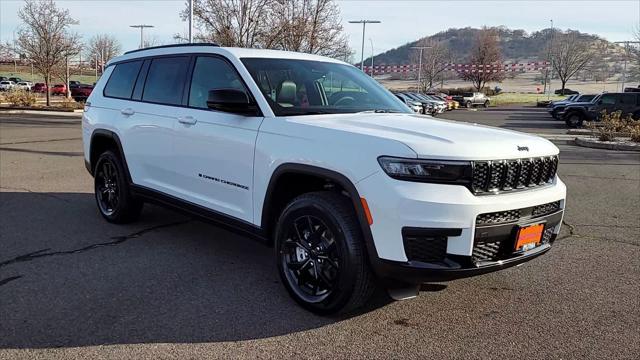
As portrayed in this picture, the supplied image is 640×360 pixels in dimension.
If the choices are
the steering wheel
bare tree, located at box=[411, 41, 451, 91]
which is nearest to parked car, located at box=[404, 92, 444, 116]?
the steering wheel

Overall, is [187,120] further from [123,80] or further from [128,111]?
[123,80]

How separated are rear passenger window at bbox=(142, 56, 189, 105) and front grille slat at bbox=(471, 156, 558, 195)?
2811 millimetres

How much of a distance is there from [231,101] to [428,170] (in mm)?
1580

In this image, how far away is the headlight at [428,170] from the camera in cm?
321

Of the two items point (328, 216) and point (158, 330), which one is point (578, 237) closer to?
point (328, 216)

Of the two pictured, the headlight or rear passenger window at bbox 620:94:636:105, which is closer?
the headlight

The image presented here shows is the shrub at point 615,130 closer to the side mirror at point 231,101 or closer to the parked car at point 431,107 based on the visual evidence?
the parked car at point 431,107

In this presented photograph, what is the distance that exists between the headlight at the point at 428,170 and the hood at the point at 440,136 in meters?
0.04

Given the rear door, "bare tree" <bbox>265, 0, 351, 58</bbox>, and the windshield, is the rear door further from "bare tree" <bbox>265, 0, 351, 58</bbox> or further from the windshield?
"bare tree" <bbox>265, 0, 351, 58</bbox>

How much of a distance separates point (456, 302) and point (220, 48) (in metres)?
2.79

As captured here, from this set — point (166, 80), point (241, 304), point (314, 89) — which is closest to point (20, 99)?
point (166, 80)

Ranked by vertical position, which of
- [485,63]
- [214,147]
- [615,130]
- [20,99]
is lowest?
[20,99]

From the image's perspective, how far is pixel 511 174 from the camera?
3.51m

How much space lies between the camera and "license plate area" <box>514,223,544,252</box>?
3469mm
